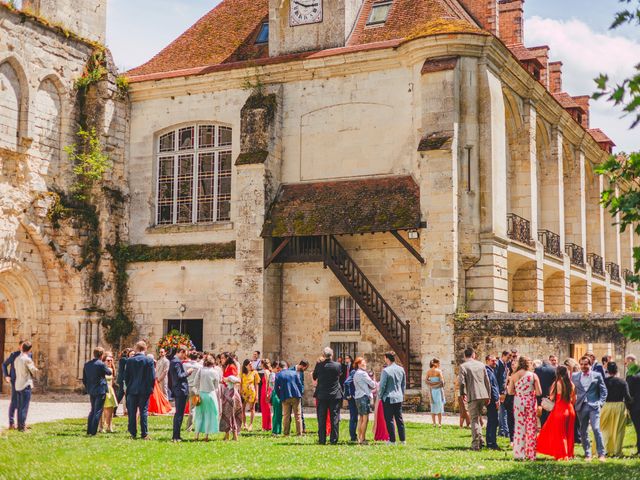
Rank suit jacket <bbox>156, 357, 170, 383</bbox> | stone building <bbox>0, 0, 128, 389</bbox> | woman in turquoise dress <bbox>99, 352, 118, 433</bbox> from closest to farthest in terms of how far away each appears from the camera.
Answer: woman in turquoise dress <bbox>99, 352, 118, 433</bbox>, suit jacket <bbox>156, 357, 170, 383</bbox>, stone building <bbox>0, 0, 128, 389</bbox>

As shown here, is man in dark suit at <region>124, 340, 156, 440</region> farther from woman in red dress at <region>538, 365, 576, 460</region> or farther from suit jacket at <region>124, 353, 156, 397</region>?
woman in red dress at <region>538, 365, 576, 460</region>

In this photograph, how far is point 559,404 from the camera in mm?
12578

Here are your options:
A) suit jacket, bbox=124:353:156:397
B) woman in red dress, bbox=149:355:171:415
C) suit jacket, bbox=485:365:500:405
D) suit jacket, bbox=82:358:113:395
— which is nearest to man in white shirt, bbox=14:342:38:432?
suit jacket, bbox=82:358:113:395

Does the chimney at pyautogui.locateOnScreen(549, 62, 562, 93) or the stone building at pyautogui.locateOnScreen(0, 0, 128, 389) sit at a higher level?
the chimney at pyautogui.locateOnScreen(549, 62, 562, 93)

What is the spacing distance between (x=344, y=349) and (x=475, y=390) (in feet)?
30.8

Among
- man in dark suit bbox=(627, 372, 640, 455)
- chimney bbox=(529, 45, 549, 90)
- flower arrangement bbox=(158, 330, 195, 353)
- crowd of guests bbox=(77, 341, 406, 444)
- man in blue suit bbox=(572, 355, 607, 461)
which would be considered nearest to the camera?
man in blue suit bbox=(572, 355, 607, 461)

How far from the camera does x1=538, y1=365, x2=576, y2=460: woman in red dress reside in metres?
12.5

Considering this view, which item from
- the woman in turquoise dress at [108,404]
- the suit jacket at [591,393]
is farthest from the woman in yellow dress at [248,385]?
the suit jacket at [591,393]

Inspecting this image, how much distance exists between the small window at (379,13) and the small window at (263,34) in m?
3.49

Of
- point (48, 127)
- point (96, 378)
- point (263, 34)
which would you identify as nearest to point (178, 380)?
point (96, 378)

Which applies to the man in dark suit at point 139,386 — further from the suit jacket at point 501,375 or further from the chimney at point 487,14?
the chimney at point 487,14

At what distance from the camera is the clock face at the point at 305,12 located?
969 inches

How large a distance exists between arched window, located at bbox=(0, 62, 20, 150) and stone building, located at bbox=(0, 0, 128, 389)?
27mm

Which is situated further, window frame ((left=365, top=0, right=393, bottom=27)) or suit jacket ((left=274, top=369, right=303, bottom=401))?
window frame ((left=365, top=0, right=393, bottom=27))
